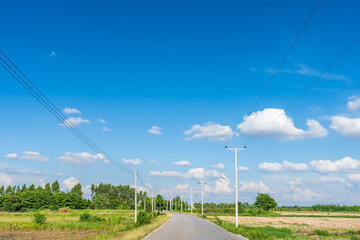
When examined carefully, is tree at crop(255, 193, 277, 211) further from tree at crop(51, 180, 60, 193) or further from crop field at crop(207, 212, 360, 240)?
tree at crop(51, 180, 60, 193)

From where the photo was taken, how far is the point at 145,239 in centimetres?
2386

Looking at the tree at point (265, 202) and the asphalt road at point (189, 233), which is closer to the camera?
the asphalt road at point (189, 233)

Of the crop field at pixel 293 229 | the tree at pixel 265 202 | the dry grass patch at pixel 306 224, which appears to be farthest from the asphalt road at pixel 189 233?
the tree at pixel 265 202

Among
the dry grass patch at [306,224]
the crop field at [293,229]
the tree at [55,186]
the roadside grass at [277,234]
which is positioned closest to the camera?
the roadside grass at [277,234]

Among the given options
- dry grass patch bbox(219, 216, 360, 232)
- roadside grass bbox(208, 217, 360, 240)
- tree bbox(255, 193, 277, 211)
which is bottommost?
tree bbox(255, 193, 277, 211)

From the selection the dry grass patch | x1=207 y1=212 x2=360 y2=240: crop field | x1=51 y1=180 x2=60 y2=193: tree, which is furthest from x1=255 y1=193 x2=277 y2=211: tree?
x1=51 y1=180 x2=60 y2=193: tree

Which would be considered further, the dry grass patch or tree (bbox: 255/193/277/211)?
tree (bbox: 255/193/277/211)

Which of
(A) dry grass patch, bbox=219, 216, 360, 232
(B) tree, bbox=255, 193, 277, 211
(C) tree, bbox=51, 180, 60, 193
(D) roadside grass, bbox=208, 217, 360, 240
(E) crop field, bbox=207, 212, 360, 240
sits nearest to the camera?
(D) roadside grass, bbox=208, 217, 360, 240

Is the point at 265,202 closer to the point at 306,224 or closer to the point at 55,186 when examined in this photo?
the point at 306,224

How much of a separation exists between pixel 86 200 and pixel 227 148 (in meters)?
122

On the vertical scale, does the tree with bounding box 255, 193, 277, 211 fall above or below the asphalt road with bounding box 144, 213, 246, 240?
below

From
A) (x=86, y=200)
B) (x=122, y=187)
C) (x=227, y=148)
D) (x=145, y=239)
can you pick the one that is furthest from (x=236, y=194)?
(x=122, y=187)

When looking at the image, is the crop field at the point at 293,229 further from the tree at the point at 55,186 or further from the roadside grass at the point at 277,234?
the tree at the point at 55,186

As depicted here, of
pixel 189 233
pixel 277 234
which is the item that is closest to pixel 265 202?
pixel 277 234
